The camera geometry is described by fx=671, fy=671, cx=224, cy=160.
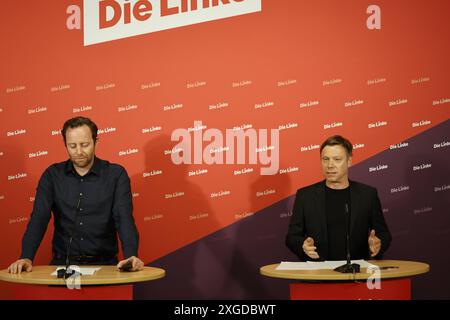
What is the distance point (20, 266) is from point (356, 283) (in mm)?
1796

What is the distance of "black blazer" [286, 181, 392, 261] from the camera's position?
4207 millimetres

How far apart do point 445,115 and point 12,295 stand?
12.0 feet

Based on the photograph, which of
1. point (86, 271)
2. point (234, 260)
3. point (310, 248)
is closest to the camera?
point (86, 271)

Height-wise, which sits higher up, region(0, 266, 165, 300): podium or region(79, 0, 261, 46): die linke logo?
region(79, 0, 261, 46): die linke logo

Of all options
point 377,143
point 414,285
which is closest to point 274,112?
point 377,143

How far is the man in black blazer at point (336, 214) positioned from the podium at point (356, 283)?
0.52 meters

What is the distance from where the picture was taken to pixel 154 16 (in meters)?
5.33

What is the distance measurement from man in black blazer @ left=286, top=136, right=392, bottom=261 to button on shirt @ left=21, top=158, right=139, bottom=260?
1.08m

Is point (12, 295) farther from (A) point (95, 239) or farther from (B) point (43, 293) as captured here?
(B) point (43, 293)

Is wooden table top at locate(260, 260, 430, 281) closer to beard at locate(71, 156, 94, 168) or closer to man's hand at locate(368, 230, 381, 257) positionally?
man's hand at locate(368, 230, 381, 257)

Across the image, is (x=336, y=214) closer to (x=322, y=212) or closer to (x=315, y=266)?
(x=322, y=212)

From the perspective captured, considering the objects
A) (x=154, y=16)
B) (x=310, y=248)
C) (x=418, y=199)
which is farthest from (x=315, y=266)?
(x=154, y=16)

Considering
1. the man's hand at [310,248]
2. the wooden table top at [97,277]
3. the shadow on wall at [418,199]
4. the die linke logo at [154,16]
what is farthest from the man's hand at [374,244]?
the die linke logo at [154,16]

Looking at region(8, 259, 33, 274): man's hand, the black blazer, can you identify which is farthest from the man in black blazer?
region(8, 259, 33, 274): man's hand
